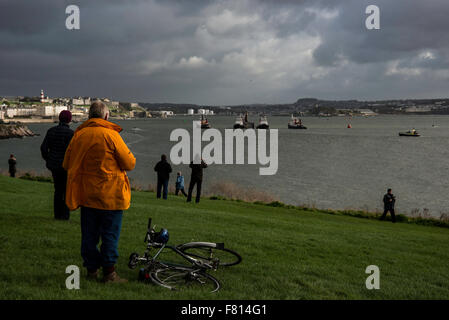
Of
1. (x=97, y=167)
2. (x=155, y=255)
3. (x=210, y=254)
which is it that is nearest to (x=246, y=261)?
(x=210, y=254)

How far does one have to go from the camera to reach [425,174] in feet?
189

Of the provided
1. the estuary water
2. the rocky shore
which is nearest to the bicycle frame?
the estuary water

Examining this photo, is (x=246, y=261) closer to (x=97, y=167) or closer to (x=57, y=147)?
(x=97, y=167)

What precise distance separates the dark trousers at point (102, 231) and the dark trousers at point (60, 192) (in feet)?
13.7

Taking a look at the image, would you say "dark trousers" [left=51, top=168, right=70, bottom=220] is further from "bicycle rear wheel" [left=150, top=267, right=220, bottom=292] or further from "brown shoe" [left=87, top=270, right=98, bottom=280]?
"bicycle rear wheel" [left=150, top=267, right=220, bottom=292]

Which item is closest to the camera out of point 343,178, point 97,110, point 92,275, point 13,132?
point 97,110

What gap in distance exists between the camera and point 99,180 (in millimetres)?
5234

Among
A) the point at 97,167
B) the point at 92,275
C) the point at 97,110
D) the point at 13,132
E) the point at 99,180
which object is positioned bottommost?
the point at 92,275

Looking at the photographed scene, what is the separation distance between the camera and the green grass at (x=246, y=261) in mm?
5477

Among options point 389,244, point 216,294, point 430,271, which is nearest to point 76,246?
point 216,294

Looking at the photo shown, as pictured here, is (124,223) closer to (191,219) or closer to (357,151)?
(191,219)

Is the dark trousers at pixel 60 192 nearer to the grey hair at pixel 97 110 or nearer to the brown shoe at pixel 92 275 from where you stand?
the brown shoe at pixel 92 275

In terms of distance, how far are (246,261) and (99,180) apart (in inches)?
145

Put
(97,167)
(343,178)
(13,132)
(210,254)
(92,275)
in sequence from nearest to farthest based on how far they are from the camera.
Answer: (97,167)
(92,275)
(210,254)
(343,178)
(13,132)
